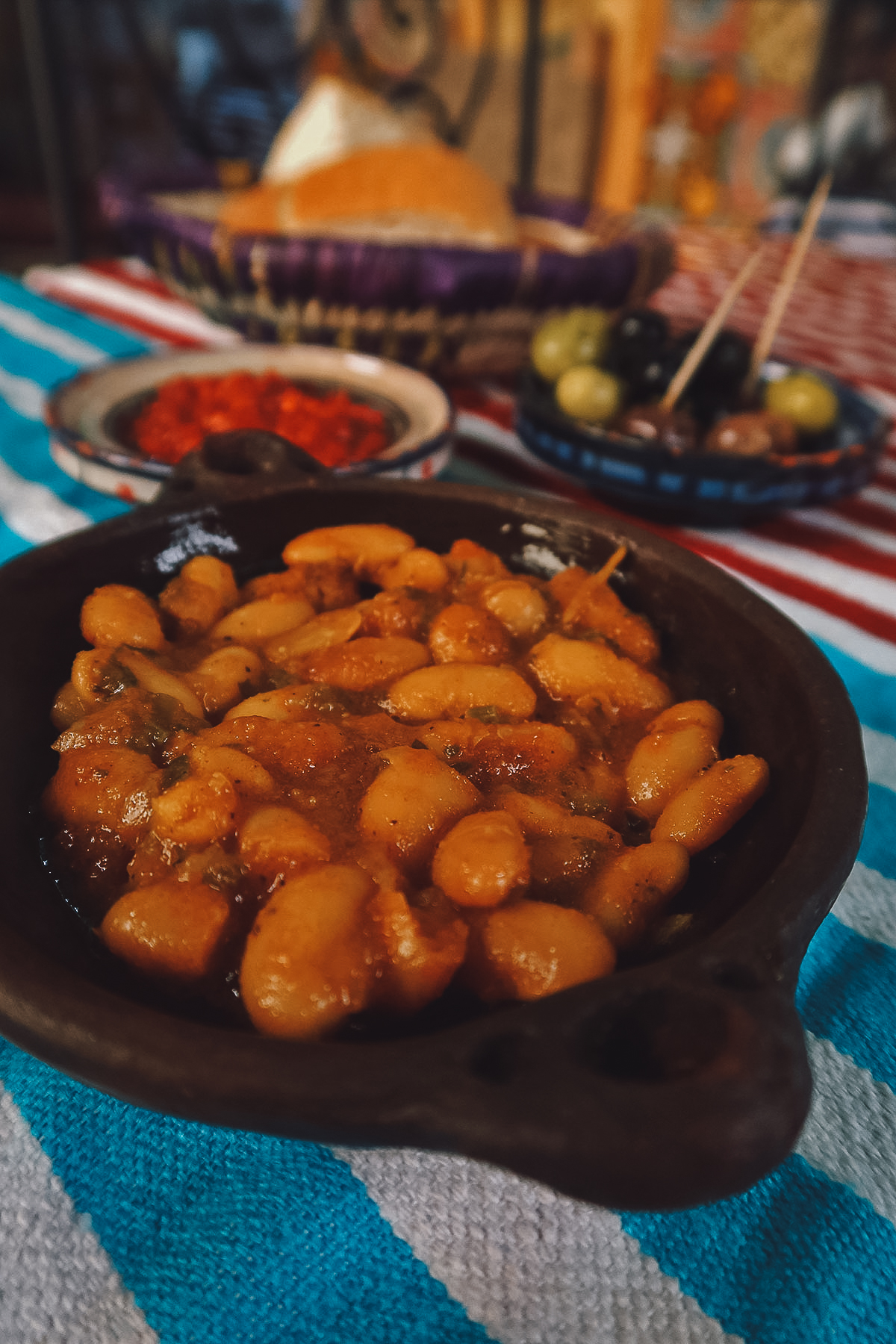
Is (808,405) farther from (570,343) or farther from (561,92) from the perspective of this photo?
(561,92)

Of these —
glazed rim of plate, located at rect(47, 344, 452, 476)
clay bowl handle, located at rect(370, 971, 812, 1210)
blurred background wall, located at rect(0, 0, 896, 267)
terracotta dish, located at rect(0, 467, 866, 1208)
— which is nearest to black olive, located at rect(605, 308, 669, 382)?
glazed rim of plate, located at rect(47, 344, 452, 476)

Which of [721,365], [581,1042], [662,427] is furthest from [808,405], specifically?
[581,1042]

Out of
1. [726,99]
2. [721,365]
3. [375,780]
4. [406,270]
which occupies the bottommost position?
[375,780]

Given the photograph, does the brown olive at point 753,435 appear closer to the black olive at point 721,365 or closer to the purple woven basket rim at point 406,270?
the black olive at point 721,365

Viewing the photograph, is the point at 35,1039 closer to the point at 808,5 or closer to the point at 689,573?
the point at 689,573

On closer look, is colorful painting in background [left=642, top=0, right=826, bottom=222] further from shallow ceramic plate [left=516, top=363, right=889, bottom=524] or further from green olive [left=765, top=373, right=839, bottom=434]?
shallow ceramic plate [left=516, top=363, right=889, bottom=524]

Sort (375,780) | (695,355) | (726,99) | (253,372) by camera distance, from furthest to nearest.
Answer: (726,99), (253,372), (695,355), (375,780)

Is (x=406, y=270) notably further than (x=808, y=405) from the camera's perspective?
Yes
